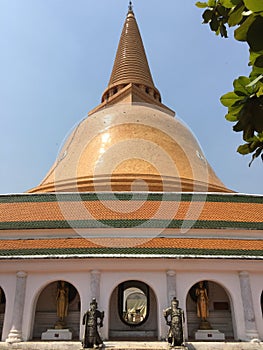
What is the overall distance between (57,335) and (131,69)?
1994 cm

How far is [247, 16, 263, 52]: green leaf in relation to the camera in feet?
4.82

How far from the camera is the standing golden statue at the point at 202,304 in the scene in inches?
441

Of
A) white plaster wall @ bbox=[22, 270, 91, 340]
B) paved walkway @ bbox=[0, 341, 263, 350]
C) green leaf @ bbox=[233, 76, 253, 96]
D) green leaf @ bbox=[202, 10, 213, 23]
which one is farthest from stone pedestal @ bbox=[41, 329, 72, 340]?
green leaf @ bbox=[233, 76, 253, 96]

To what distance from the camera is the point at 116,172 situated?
16.8 metres

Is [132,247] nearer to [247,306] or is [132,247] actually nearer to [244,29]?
[247,306]

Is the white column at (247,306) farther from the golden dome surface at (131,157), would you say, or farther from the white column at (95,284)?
the golden dome surface at (131,157)

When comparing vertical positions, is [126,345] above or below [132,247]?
below

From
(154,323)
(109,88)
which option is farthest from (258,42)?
(109,88)

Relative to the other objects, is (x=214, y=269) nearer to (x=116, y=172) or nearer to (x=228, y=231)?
(x=228, y=231)

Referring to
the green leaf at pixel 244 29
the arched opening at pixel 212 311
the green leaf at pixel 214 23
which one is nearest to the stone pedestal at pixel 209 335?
the arched opening at pixel 212 311

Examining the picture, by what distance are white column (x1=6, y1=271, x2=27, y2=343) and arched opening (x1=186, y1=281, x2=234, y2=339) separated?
5.12 meters

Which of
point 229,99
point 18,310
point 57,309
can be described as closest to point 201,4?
point 229,99

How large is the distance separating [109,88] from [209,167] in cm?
957

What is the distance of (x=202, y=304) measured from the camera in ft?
37.1
